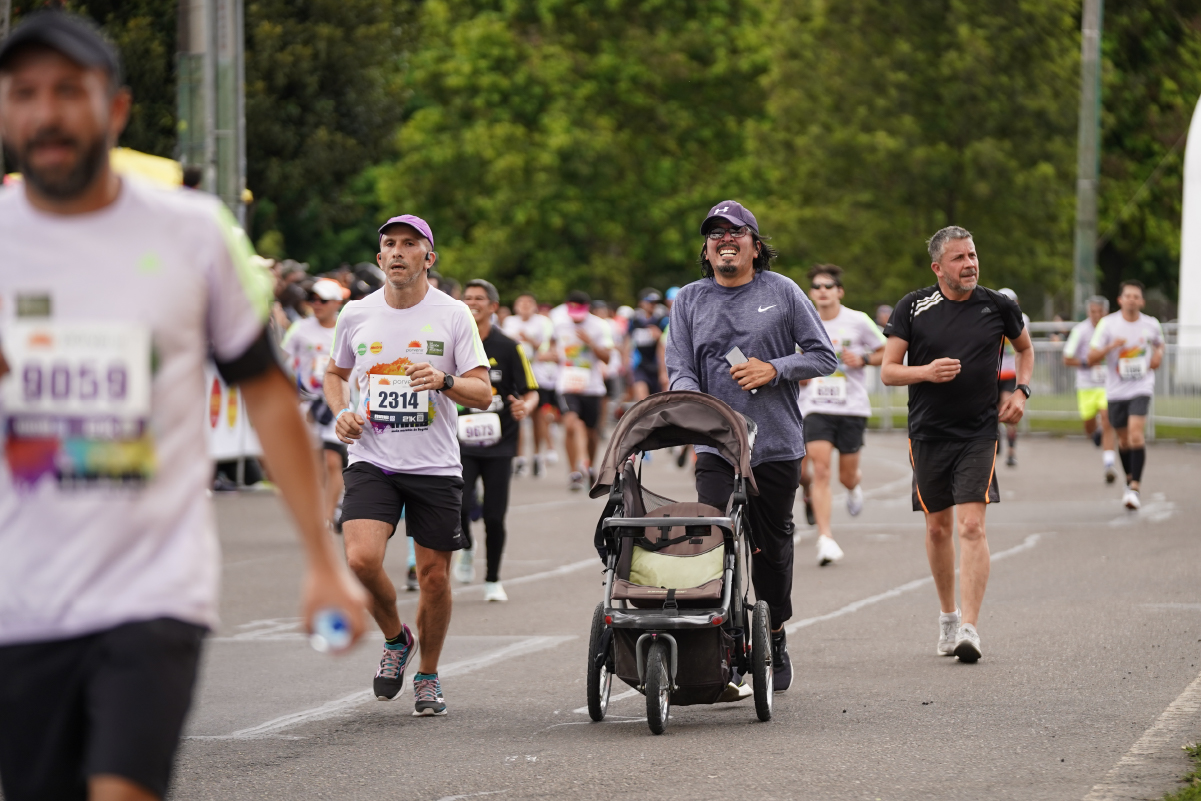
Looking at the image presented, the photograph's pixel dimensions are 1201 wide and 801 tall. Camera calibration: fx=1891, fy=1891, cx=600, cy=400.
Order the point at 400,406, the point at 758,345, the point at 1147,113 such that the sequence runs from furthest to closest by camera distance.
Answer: the point at 1147,113
the point at 758,345
the point at 400,406

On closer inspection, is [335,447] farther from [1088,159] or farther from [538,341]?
[1088,159]

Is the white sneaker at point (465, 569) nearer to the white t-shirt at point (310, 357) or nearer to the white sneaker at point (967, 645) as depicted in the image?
the white t-shirt at point (310, 357)

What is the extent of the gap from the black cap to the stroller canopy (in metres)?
4.25

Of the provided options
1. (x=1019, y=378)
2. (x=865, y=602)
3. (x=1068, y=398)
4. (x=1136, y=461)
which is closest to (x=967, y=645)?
(x=1019, y=378)

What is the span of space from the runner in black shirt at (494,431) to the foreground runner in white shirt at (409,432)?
3545 mm

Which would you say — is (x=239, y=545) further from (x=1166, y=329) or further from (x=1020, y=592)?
(x=1166, y=329)

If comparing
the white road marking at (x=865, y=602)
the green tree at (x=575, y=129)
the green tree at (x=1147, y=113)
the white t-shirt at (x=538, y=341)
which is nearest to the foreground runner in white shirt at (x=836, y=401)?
the white road marking at (x=865, y=602)

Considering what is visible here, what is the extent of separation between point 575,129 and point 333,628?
46.9 meters

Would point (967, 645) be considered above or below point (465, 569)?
above

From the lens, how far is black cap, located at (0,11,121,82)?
3.26m

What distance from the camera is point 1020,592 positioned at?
1176 centimetres

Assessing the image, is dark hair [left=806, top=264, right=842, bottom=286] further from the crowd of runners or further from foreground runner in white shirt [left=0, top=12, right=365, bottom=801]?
foreground runner in white shirt [left=0, top=12, right=365, bottom=801]

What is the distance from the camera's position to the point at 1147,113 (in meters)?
47.3

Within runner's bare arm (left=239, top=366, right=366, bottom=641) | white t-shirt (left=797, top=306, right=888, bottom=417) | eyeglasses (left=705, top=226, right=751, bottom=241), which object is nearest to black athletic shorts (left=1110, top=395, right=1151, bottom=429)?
white t-shirt (left=797, top=306, right=888, bottom=417)
